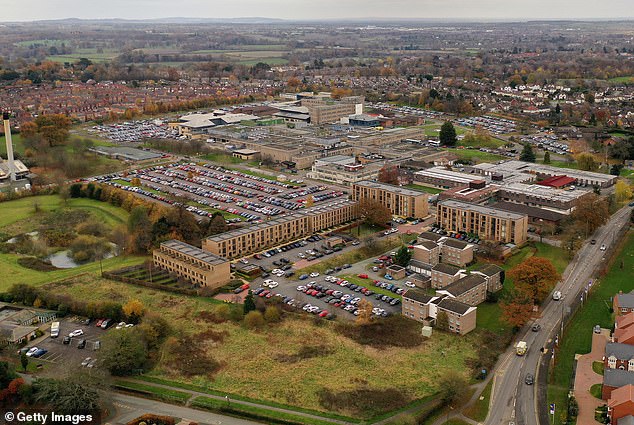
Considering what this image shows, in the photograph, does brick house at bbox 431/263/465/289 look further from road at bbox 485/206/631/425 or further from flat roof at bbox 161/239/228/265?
flat roof at bbox 161/239/228/265

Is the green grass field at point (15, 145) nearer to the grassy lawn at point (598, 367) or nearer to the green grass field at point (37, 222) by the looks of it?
the green grass field at point (37, 222)

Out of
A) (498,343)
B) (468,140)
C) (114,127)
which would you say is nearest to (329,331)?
(498,343)

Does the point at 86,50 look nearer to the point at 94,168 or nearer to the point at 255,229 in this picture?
the point at 94,168

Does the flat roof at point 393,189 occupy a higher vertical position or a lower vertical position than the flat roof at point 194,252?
higher

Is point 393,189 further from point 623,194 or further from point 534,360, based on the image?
point 534,360

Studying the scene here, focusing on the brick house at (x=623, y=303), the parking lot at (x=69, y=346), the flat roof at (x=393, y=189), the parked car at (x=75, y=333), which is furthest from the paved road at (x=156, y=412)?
the flat roof at (x=393, y=189)

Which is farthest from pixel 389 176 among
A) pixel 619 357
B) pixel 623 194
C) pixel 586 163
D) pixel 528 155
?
pixel 619 357

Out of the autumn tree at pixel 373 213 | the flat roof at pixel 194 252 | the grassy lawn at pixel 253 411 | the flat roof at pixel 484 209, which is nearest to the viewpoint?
the grassy lawn at pixel 253 411

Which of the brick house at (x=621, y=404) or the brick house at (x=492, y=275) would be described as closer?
the brick house at (x=621, y=404)
